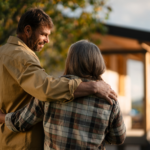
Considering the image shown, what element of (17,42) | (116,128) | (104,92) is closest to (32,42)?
(17,42)

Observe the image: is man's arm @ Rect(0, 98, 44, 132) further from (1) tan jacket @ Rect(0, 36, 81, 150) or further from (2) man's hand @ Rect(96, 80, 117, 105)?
(2) man's hand @ Rect(96, 80, 117, 105)

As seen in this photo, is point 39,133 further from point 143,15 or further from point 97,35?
point 143,15

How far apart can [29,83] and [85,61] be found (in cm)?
44

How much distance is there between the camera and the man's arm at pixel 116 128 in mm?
2097

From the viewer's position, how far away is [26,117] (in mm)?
2170

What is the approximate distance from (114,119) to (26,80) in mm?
715

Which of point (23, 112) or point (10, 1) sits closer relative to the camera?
point (23, 112)

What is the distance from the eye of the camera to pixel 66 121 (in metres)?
2.05

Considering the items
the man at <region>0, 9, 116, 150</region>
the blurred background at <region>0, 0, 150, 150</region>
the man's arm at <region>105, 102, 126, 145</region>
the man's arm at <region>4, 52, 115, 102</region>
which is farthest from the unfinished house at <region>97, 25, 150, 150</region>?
the man's arm at <region>4, 52, 115, 102</region>

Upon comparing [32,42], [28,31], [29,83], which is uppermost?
[28,31]

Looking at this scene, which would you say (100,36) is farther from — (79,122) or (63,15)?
(79,122)

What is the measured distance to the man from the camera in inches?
80.7

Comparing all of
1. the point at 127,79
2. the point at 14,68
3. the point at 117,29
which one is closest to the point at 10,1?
the point at 14,68

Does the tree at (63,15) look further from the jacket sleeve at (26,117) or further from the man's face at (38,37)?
the jacket sleeve at (26,117)
